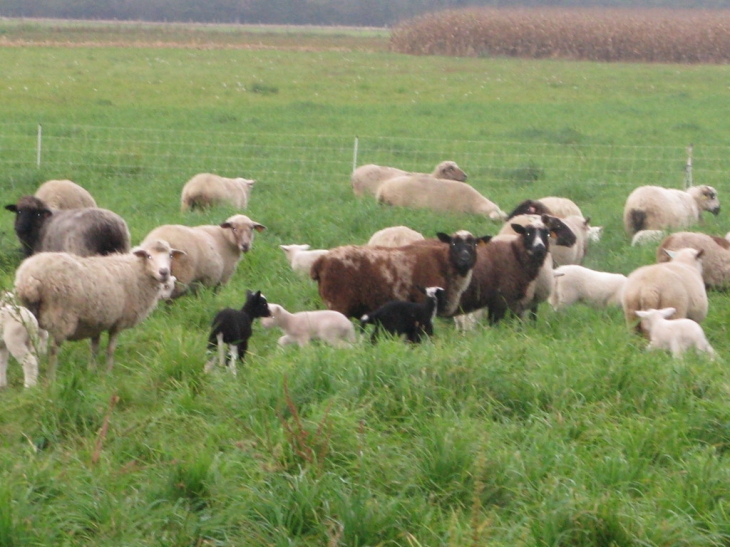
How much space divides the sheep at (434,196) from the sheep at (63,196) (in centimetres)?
436

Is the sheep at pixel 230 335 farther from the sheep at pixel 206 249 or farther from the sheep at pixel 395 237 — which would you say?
the sheep at pixel 395 237

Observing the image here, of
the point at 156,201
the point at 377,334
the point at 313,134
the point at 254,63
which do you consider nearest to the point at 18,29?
the point at 254,63

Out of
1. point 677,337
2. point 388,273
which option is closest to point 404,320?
point 388,273

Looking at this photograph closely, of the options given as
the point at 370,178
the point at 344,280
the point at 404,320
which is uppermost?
the point at 370,178

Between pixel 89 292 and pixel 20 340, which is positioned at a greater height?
pixel 89 292

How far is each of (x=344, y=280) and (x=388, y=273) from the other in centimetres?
38

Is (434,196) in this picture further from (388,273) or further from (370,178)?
(388,273)

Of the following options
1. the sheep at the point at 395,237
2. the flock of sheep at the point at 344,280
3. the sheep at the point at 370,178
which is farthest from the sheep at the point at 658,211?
the sheep at the point at 395,237

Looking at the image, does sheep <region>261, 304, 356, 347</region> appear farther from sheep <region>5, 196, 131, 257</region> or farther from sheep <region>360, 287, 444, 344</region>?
sheep <region>5, 196, 131, 257</region>

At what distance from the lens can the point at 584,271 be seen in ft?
30.3

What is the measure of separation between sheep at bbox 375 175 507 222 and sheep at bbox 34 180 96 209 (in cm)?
436

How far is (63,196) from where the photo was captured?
452 inches

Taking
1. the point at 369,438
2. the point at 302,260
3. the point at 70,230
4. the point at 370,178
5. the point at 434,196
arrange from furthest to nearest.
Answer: the point at 370,178 < the point at 434,196 < the point at 302,260 < the point at 70,230 < the point at 369,438

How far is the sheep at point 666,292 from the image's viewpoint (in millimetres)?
7676
